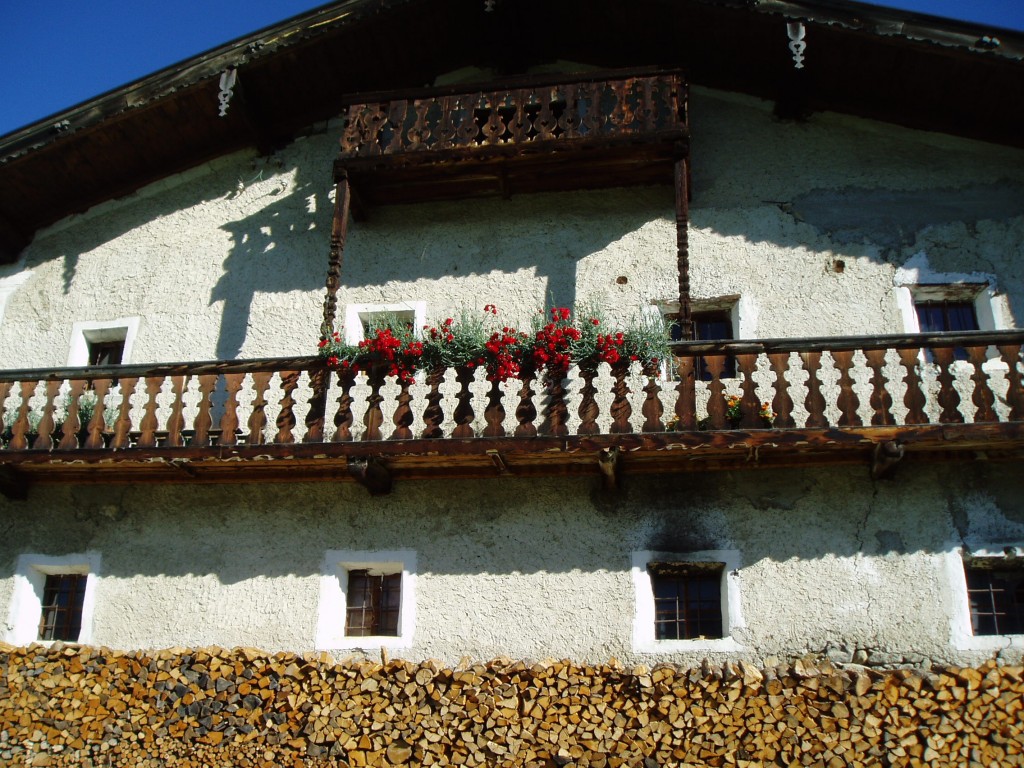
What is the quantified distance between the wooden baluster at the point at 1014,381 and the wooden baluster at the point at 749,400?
2.11 metres

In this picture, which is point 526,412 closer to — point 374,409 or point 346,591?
point 374,409

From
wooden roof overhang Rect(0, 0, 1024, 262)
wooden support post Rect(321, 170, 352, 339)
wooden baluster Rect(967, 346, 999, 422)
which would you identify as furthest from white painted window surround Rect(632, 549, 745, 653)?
wooden roof overhang Rect(0, 0, 1024, 262)

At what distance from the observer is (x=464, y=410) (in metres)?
10.4

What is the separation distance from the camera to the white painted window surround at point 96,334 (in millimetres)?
12945

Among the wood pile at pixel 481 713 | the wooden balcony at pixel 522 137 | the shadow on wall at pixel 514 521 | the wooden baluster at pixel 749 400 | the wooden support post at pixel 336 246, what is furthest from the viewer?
the wooden balcony at pixel 522 137

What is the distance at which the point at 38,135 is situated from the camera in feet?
42.3

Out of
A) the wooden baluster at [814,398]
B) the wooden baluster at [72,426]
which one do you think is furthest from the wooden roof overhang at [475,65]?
the wooden baluster at [814,398]

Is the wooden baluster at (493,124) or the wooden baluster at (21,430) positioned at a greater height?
the wooden baluster at (493,124)

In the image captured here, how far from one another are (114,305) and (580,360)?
5936mm

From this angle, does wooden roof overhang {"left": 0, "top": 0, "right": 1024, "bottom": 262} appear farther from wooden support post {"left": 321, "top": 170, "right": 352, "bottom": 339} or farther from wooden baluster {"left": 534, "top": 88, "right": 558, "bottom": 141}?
wooden baluster {"left": 534, "top": 88, "right": 558, "bottom": 141}

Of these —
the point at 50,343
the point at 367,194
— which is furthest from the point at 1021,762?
the point at 50,343

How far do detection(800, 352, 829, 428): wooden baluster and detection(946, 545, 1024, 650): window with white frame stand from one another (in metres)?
1.66

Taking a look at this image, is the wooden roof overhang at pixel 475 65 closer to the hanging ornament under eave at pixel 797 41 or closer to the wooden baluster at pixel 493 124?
the hanging ornament under eave at pixel 797 41

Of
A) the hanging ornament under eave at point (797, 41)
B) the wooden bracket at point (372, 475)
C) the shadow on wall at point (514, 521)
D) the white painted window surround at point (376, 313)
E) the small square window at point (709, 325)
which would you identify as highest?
the hanging ornament under eave at point (797, 41)
